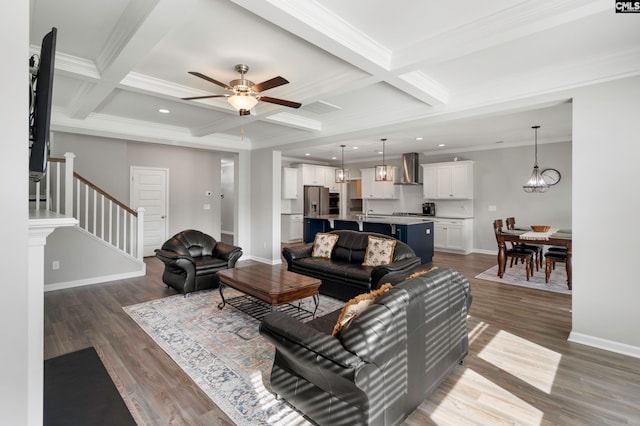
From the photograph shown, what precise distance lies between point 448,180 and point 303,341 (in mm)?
7505

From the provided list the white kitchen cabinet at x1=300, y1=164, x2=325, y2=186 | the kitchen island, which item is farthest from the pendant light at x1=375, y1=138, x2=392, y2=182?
the white kitchen cabinet at x1=300, y1=164, x2=325, y2=186

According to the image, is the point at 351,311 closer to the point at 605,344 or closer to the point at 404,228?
the point at 605,344

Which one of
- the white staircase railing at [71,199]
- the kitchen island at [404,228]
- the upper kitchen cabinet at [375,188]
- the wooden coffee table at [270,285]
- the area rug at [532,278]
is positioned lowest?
the area rug at [532,278]

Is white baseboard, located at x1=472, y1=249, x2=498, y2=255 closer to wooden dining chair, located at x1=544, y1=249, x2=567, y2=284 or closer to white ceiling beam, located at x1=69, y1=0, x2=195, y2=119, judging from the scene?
wooden dining chair, located at x1=544, y1=249, x2=567, y2=284

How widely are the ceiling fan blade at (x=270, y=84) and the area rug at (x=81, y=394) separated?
280 centimetres

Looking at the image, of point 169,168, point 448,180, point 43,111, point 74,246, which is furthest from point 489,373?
point 169,168

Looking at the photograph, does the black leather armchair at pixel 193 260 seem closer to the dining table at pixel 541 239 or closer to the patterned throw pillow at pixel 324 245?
the patterned throw pillow at pixel 324 245

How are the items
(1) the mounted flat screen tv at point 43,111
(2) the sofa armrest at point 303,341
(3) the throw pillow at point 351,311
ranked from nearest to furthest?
(1) the mounted flat screen tv at point 43,111, (2) the sofa armrest at point 303,341, (3) the throw pillow at point 351,311

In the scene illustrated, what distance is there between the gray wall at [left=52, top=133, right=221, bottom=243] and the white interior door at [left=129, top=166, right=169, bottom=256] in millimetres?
142

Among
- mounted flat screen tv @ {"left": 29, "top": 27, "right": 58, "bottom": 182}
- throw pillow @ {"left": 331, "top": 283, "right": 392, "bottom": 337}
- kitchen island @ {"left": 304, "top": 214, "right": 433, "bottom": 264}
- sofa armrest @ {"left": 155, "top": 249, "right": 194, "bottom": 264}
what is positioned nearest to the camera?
mounted flat screen tv @ {"left": 29, "top": 27, "right": 58, "bottom": 182}

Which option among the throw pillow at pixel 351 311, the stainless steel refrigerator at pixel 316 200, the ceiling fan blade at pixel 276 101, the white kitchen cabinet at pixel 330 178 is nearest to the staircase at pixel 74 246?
the ceiling fan blade at pixel 276 101

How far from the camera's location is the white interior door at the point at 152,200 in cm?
745

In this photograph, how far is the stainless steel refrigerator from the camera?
10086mm

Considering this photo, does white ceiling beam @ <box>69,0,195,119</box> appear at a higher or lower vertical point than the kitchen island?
higher
